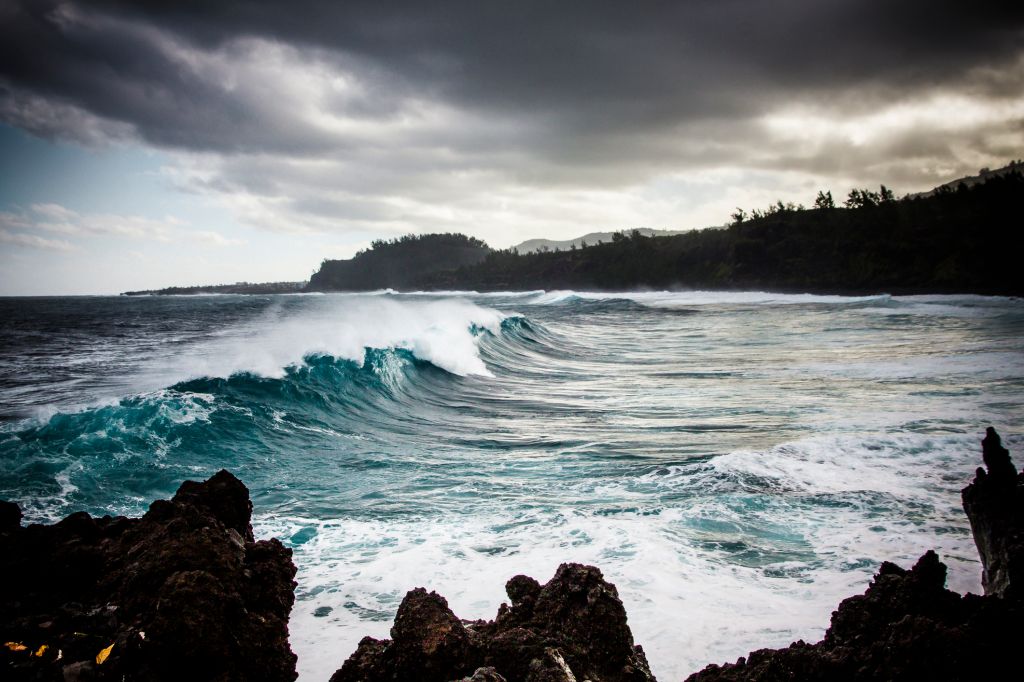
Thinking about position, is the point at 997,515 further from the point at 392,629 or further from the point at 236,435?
the point at 236,435

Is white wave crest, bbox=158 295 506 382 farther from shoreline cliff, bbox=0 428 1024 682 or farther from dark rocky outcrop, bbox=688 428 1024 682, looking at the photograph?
dark rocky outcrop, bbox=688 428 1024 682

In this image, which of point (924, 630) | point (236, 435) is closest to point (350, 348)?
point (236, 435)

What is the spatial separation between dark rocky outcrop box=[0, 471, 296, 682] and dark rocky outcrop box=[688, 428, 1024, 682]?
226cm

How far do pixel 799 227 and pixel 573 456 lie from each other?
231 feet

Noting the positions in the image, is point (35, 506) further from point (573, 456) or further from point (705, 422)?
point (705, 422)

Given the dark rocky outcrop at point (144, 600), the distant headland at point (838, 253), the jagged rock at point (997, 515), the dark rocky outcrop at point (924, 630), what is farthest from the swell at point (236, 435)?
the distant headland at point (838, 253)

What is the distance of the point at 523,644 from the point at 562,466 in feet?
16.2

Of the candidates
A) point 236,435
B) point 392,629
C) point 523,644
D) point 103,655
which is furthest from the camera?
point 236,435

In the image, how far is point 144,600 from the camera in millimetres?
2873

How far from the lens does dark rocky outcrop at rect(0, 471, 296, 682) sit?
8.30ft

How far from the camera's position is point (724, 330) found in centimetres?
2541

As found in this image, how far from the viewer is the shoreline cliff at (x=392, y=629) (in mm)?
2420

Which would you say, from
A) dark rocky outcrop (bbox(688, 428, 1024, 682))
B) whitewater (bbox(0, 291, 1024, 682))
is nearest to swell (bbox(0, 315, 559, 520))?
whitewater (bbox(0, 291, 1024, 682))

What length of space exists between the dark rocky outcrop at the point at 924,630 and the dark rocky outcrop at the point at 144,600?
2.26m
